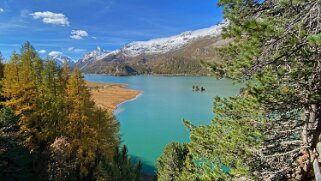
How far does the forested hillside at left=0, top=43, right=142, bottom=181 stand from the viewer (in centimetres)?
2347

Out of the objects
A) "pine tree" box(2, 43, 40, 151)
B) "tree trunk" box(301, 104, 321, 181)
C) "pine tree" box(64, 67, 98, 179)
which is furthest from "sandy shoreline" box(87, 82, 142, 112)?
"tree trunk" box(301, 104, 321, 181)

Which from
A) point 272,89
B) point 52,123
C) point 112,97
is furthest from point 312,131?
point 112,97

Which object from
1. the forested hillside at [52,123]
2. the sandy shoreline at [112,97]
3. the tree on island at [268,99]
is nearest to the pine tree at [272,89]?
the tree on island at [268,99]

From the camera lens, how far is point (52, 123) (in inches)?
1096

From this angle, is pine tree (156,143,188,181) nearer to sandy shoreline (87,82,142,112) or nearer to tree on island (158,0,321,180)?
tree on island (158,0,321,180)

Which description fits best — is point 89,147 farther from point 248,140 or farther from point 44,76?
point 248,140

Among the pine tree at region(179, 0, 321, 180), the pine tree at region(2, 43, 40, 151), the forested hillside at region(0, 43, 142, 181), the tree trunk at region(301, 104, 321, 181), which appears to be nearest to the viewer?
the pine tree at region(179, 0, 321, 180)

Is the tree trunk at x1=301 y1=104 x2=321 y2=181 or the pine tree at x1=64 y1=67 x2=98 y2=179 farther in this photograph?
the pine tree at x1=64 y1=67 x2=98 y2=179

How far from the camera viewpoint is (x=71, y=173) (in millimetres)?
24859

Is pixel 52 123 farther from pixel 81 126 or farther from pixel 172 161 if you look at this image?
pixel 172 161

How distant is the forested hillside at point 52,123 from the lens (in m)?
23.5

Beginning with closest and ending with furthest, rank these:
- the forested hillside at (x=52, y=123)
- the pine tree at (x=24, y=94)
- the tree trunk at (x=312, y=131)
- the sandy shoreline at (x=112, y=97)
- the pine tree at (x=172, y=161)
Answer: the tree trunk at (x=312, y=131) < the forested hillside at (x=52, y=123) < the pine tree at (x=172, y=161) < the pine tree at (x=24, y=94) < the sandy shoreline at (x=112, y=97)

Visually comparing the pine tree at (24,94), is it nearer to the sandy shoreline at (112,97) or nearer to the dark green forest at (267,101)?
the dark green forest at (267,101)

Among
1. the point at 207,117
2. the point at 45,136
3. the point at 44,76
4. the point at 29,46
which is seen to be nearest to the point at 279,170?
the point at 45,136
